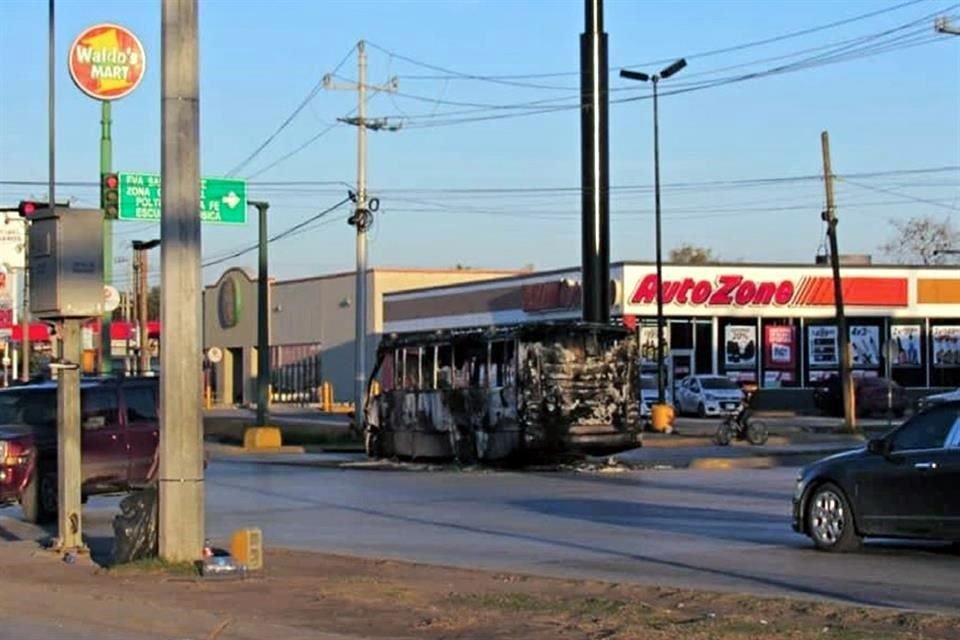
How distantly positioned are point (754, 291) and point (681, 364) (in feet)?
13.9

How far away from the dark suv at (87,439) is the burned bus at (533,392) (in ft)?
30.5

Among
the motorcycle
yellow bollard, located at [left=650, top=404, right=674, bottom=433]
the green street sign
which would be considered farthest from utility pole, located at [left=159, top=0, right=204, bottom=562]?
yellow bollard, located at [left=650, top=404, right=674, bottom=433]

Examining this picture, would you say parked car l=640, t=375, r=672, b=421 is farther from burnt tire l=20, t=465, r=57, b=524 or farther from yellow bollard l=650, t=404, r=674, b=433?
burnt tire l=20, t=465, r=57, b=524

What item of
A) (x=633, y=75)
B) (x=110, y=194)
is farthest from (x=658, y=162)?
(x=110, y=194)

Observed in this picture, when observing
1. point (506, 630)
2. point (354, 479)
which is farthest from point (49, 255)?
point (354, 479)

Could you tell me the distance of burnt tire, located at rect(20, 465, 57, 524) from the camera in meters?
19.8

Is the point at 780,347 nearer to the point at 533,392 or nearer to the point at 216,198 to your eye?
the point at 533,392

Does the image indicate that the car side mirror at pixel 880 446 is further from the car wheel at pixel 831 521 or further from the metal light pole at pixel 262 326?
the metal light pole at pixel 262 326

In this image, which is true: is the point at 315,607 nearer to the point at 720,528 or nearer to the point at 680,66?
the point at 720,528

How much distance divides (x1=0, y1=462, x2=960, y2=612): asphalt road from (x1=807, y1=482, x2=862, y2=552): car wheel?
241mm

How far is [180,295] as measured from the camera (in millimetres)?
13398

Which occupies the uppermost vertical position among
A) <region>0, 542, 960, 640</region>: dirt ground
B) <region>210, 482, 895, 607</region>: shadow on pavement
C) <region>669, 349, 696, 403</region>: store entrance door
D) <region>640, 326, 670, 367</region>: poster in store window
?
<region>640, 326, 670, 367</region>: poster in store window

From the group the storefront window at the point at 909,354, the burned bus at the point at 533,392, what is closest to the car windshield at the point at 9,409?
the burned bus at the point at 533,392

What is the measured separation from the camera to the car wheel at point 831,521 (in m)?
15.2
